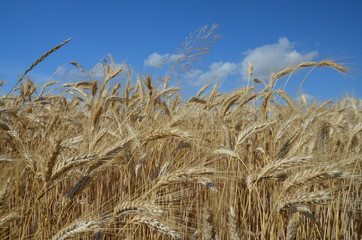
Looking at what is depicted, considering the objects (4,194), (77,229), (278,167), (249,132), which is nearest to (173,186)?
(249,132)

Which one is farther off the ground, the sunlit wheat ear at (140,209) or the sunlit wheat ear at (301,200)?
the sunlit wheat ear at (301,200)

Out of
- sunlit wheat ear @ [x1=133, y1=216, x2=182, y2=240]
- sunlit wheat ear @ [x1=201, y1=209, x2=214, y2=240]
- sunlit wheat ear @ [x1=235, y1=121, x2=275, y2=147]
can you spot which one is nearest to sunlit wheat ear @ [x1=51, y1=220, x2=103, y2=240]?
sunlit wheat ear @ [x1=133, y1=216, x2=182, y2=240]

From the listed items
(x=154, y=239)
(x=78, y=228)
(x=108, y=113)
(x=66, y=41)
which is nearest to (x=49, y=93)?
(x=108, y=113)

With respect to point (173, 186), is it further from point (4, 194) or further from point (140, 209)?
point (4, 194)

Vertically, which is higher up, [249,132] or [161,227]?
[249,132]

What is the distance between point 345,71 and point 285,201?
1495 millimetres

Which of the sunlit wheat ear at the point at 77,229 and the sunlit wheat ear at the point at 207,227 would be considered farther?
the sunlit wheat ear at the point at 207,227

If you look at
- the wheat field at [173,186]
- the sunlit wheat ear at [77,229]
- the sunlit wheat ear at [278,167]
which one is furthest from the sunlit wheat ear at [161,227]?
the sunlit wheat ear at [278,167]

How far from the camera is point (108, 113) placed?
8.95ft

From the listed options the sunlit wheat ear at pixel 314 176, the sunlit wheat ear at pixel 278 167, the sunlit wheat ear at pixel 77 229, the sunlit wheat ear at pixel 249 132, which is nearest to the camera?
the sunlit wheat ear at pixel 77 229

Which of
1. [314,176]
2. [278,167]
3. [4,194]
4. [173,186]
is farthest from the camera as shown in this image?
[173,186]

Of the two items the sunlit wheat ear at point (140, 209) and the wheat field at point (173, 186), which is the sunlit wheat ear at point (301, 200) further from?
the sunlit wheat ear at point (140, 209)

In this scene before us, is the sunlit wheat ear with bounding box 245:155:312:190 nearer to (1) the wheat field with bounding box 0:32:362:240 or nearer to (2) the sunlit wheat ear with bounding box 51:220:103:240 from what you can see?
(1) the wheat field with bounding box 0:32:362:240

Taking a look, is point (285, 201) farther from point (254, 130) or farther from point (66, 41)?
point (66, 41)
